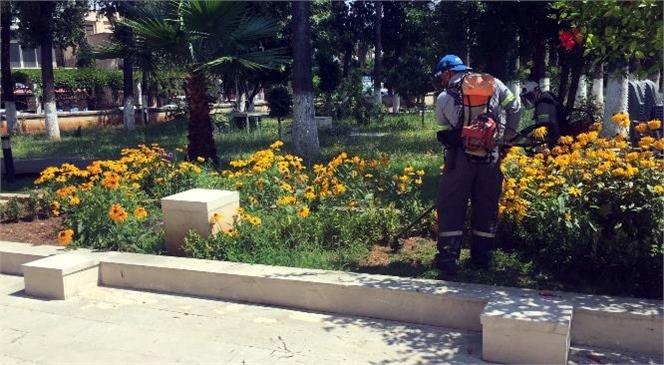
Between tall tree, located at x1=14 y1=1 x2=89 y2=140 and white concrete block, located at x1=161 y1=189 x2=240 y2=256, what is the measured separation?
16019 millimetres

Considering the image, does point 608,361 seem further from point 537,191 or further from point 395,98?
point 395,98

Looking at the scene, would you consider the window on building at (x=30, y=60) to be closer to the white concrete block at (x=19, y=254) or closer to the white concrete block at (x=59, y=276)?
the white concrete block at (x=19, y=254)

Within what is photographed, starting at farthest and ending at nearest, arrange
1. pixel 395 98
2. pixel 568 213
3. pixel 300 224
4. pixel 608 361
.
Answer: pixel 395 98, pixel 300 224, pixel 568 213, pixel 608 361

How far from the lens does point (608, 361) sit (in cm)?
362

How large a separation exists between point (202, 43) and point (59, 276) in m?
4.28

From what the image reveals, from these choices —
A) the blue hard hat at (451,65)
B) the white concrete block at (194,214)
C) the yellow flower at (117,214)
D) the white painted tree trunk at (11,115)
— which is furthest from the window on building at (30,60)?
the blue hard hat at (451,65)

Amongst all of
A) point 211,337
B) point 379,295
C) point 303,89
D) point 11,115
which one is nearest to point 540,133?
point 379,295

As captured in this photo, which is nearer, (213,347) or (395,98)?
(213,347)

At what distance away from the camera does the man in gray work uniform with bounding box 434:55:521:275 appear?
4.66 m

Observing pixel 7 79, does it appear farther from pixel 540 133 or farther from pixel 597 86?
pixel 540 133

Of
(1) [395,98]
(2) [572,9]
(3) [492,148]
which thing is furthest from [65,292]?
(1) [395,98]

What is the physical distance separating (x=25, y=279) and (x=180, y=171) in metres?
2.23

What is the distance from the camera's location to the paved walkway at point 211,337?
3826 mm

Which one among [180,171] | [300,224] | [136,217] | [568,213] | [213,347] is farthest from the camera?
[180,171]
